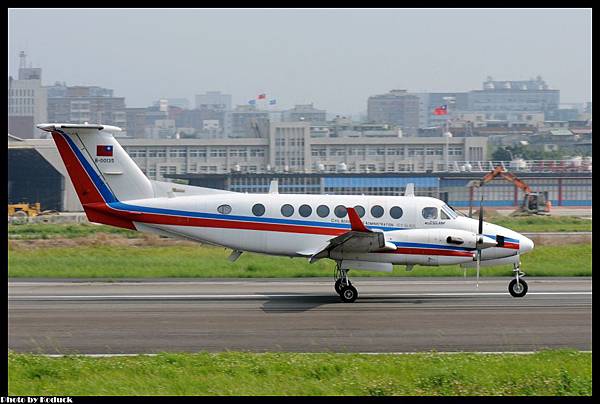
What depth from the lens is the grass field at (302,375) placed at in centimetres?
1295

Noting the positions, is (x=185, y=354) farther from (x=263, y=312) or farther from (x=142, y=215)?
(x=142, y=215)

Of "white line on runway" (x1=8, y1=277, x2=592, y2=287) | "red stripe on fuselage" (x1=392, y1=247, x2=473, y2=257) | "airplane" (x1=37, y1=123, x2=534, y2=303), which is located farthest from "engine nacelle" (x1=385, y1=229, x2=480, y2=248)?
"white line on runway" (x1=8, y1=277, x2=592, y2=287)

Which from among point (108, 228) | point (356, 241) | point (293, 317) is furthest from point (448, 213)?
point (108, 228)

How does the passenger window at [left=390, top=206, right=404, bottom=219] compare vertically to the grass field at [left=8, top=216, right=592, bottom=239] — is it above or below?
above

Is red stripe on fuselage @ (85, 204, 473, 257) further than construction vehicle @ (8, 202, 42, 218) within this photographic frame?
No

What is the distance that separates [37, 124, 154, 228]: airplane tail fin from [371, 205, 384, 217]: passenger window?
5.80m

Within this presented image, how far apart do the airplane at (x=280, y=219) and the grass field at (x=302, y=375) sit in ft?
24.8

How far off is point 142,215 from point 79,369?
9.77 m

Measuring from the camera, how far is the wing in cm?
2164

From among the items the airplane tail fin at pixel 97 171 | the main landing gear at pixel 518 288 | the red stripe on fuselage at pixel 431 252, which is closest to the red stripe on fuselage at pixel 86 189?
the airplane tail fin at pixel 97 171

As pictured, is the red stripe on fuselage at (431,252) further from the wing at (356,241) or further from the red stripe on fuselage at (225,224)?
the red stripe on fuselage at (225,224)

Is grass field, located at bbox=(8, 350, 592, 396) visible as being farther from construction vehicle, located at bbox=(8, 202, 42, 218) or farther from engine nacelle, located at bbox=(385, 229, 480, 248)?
construction vehicle, located at bbox=(8, 202, 42, 218)

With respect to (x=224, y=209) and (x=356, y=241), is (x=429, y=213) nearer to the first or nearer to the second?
(x=356, y=241)
